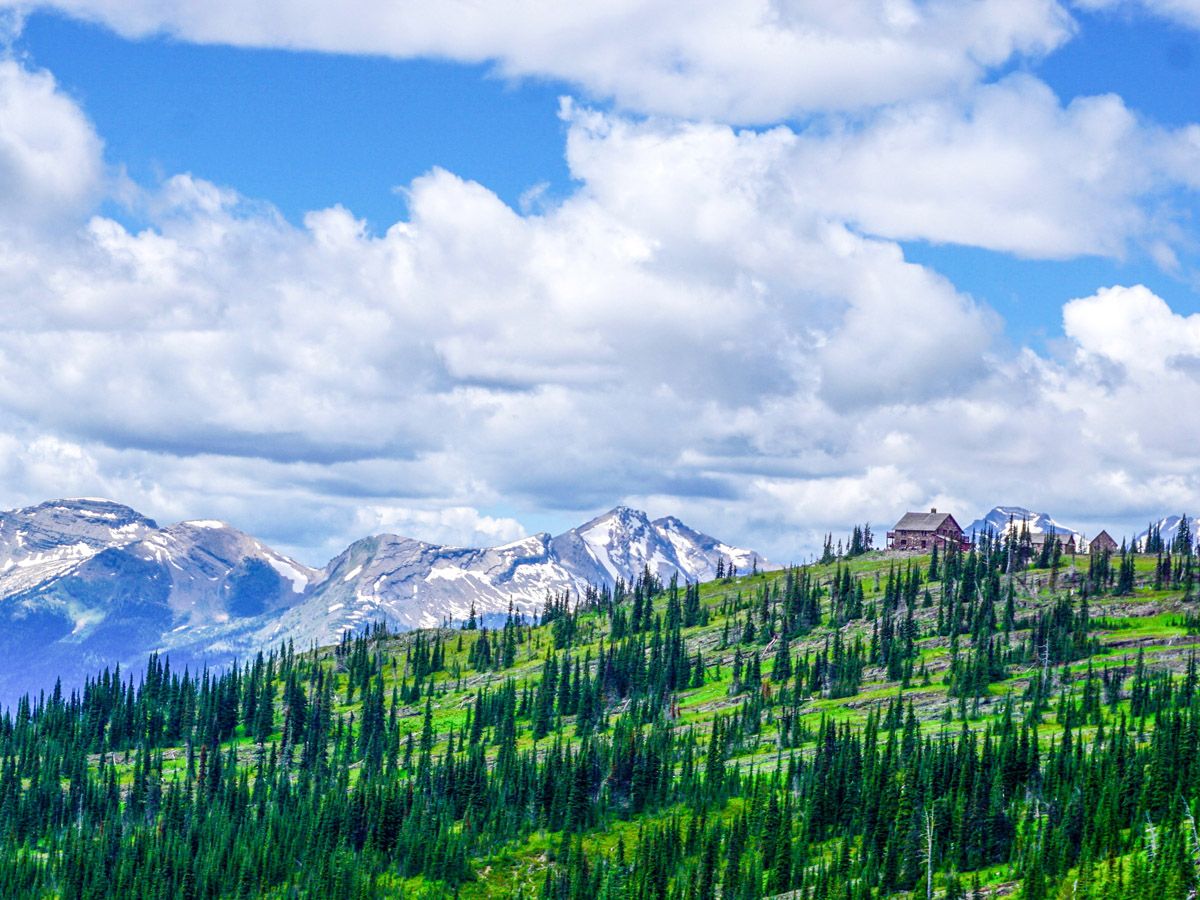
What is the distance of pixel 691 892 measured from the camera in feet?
631

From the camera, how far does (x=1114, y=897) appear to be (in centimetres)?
15350

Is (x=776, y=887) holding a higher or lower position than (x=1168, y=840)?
lower

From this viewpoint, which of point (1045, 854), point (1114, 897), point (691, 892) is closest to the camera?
point (1114, 897)

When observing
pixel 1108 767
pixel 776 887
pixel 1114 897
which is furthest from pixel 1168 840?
pixel 776 887

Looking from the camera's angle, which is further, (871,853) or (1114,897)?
(871,853)

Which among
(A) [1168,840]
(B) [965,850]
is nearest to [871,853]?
(B) [965,850]

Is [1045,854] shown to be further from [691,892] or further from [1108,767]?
[691,892]

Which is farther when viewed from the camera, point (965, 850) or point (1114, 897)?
point (965, 850)

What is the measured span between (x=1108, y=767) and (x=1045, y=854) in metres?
25.4

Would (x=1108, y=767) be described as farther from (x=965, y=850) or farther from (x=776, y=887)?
(x=776, y=887)

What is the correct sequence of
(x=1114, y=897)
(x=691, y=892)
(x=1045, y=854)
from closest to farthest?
(x=1114, y=897), (x=1045, y=854), (x=691, y=892)

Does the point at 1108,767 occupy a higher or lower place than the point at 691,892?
higher

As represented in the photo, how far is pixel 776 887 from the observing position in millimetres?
197375

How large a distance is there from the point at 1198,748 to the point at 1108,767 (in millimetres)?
11852
